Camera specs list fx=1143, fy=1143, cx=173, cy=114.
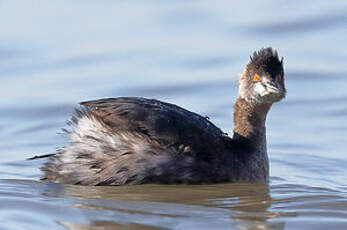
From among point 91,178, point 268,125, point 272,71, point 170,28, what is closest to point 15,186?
point 91,178

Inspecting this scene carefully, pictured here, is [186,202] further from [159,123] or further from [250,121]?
[250,121]

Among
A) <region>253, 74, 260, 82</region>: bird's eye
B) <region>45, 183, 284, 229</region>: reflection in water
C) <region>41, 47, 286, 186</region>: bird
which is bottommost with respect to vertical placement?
<region>45, 183, 284, 229</region>: reflection in water

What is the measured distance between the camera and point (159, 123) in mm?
9055

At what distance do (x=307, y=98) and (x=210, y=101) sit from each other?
1.09 meters

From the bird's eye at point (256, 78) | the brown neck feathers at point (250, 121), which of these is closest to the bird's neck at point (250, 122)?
the brown neck feathers at point (250, 121)

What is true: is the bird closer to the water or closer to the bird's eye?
the water

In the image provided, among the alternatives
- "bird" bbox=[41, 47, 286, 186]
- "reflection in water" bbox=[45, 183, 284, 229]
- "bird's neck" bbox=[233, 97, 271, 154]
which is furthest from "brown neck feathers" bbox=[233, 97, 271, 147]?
"reflection in water" bbox=[45, 183, 284, 229]

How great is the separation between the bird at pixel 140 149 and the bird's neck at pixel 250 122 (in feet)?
1.20

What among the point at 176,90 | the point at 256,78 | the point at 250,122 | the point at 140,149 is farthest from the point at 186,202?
the point at 176,90

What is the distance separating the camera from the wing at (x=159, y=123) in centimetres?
906

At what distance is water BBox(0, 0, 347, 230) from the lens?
8.31 metres

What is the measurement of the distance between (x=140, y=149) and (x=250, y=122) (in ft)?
4.07

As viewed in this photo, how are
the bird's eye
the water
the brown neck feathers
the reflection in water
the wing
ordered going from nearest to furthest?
1. the reflection in water
2. the water
3. the wing
4. the bird's eye
5. the brown neck feathers

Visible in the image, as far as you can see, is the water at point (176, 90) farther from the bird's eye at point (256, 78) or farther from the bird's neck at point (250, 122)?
the bird's eye at point (256, 78)
